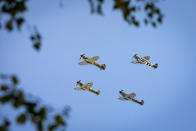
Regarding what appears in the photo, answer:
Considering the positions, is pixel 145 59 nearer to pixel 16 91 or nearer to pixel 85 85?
pixel 85 85

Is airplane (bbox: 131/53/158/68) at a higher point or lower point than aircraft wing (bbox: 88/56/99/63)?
higher

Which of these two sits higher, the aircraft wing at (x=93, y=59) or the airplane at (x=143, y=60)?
the airplane at (x=143, y=60)

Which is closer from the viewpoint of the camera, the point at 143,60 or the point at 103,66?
the point at 103,66

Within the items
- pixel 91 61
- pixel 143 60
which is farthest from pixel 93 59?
pixel 143 60

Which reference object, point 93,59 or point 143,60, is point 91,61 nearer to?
point 93,59

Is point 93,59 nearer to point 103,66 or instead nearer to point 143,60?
point 103,66

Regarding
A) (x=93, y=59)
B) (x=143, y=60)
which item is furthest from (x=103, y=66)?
(x=143, y=60)

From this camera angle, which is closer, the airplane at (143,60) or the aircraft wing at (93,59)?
the aircraft wing at (93,59)

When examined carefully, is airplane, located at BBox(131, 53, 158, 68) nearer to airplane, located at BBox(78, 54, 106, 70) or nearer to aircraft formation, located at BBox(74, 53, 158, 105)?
aircraft formation, located at BBox(74, 53, 158, 105)

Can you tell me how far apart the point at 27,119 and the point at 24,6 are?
3320 mm

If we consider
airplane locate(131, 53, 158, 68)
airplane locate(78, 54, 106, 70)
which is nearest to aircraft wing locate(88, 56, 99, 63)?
airplane locate(78, 54, 106, 70)

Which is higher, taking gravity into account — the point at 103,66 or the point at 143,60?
the point at 143,60

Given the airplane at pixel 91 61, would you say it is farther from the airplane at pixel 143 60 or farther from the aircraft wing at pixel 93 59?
the airplane at pixel 143 60

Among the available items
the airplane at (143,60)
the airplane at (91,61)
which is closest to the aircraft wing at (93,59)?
the airplane at (91,61)
